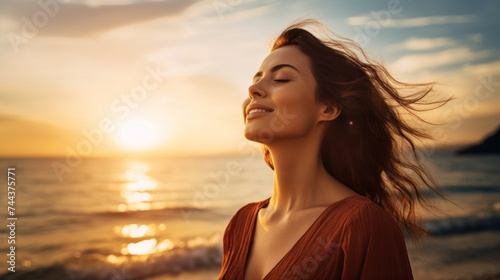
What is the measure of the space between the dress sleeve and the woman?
12cm

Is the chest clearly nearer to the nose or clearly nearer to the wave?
the nose

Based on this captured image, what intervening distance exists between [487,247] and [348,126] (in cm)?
830

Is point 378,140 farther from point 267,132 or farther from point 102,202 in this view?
point 102,202

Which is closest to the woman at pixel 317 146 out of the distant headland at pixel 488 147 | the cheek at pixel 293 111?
the cheek at pixel 293 111

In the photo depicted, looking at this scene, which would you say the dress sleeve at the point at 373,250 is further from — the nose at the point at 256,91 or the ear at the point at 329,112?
the nose at the point at 256,91

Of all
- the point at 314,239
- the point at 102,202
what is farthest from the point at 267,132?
the point at 102,202

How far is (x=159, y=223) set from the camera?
13.3m

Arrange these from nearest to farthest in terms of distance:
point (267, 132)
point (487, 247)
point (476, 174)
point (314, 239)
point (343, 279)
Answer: point (343, 279) → point (314, 239) → point (267, 132) → point (487, 247) → point (476, 174)

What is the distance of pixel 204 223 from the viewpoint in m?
12.8

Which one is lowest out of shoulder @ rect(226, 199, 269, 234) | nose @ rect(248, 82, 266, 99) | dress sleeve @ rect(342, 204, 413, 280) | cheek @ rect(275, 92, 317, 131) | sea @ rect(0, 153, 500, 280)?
dress sleeve @ rect(342, 204, 413, 280)

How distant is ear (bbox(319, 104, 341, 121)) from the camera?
6.96 feet

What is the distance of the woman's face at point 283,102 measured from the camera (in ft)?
6.75

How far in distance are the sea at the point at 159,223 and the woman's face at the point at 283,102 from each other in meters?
2.96

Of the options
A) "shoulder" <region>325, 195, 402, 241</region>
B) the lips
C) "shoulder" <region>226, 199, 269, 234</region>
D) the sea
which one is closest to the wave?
the sea
